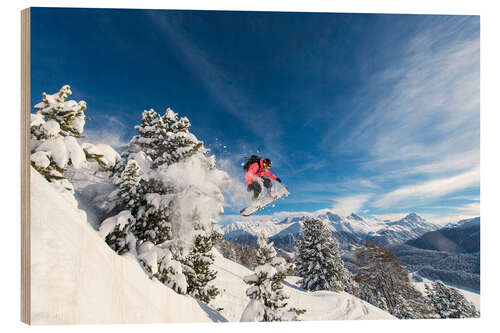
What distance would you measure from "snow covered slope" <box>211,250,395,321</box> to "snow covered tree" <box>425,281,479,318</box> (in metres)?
1.01

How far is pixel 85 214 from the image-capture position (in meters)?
3.98

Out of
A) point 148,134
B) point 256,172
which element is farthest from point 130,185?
point 256,172

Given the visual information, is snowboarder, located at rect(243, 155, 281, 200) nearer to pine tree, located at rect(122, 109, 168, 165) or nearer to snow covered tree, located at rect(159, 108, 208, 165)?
snow covered tree, located at rect(159, 108, 208, 165)

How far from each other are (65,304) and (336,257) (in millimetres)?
5278

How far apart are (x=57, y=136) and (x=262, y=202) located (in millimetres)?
3984

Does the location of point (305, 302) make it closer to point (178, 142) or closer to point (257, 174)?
point (257, 174)

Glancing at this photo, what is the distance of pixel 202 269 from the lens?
5.18m

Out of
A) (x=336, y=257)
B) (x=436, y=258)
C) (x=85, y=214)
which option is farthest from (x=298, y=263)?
(x=85, y=214)

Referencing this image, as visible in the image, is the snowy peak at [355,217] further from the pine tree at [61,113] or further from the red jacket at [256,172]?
the pine tree at [61,113]

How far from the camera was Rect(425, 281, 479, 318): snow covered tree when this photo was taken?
4641 mm

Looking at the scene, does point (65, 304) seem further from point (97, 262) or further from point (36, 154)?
point (36, 154)

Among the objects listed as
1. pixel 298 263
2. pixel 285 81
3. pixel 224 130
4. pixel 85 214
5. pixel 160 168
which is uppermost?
pixel 285 81

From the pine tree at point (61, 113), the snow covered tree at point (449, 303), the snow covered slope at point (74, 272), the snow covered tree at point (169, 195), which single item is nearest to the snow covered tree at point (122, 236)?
the snow covered tree at point (169, 195)

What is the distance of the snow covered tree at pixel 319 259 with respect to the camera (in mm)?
5027
